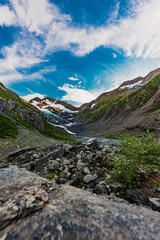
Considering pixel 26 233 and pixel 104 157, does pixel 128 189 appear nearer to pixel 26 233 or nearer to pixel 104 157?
pixel 104 157

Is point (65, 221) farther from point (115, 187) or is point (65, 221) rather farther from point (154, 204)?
point (154, 204)

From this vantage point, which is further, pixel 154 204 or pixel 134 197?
pixel 134 197

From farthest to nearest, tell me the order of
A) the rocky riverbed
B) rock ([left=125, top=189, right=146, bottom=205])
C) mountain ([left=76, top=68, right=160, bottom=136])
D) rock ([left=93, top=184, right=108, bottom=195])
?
mountain ([left=76, top=68, right=160, bottom=136]) → rock ([left=93, top=184, right=108, bottom=195]) → the rocky riverbed → rock ([left=125, top=189, right=146, bottom=205])

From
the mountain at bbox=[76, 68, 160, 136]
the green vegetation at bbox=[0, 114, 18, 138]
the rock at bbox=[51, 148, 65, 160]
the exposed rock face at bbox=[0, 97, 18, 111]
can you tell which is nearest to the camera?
the rock at bbox=[51, 148, 65, 160]

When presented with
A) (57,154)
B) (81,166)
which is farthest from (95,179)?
(57,154)

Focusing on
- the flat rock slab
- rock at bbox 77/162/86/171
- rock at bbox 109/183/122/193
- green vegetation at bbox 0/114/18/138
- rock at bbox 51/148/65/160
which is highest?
the flat rock slab

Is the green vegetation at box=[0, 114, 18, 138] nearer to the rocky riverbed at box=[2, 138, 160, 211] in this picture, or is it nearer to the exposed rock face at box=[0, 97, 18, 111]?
the rocky riverbed at box=[2, 138, 160, 211]

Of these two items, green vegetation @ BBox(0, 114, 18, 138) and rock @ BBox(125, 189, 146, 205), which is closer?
rock @ BBox(125, 189, 146, 205)

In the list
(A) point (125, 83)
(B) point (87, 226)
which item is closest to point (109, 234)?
(B) point (87, 226)

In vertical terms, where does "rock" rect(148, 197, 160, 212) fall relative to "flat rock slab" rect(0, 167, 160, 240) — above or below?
below

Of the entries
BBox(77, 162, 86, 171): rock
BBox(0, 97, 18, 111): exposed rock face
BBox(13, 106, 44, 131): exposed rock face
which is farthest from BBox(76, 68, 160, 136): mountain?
BBox(0, 97, 18, 111): exposed rock face

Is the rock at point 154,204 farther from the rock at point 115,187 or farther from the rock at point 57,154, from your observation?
the rock at point 57,154


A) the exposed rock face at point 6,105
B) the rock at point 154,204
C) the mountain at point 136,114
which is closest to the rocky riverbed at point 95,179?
the rock at point 154,204

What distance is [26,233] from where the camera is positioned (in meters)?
1.42
